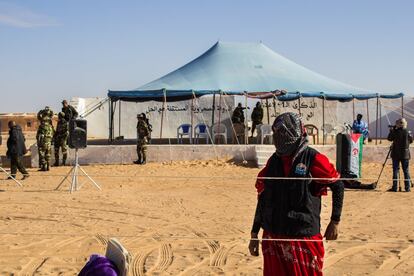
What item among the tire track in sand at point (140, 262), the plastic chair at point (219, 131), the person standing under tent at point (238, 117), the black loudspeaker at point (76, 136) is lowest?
the tire track in sand at point (140, 262)

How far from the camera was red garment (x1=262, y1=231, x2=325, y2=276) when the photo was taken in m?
3.50

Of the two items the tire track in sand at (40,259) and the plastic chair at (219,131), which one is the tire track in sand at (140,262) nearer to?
the tire track in sand at (40,259)

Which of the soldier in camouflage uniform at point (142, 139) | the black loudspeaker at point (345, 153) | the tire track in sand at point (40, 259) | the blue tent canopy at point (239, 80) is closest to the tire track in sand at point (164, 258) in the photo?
the tire track in sand at point (40, 259)

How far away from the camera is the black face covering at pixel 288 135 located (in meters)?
3.60

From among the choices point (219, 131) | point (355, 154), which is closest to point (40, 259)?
point (355, 154)

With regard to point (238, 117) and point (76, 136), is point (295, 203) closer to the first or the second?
point (76, 136)

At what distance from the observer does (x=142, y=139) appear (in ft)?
53.2

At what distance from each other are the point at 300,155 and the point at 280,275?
745 mm

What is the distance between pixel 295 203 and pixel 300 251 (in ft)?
0.95

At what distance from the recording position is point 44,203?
10203mm

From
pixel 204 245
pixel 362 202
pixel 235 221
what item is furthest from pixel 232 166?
pixel 204 245

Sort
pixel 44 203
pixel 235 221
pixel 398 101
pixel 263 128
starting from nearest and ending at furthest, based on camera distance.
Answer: pixel 235 221 < pixel 44 203 < pixel 263 128 < pixel 398 101

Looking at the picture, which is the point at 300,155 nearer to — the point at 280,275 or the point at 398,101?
the point at 280,275

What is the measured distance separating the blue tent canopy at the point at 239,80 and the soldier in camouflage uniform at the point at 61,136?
3588 mm
